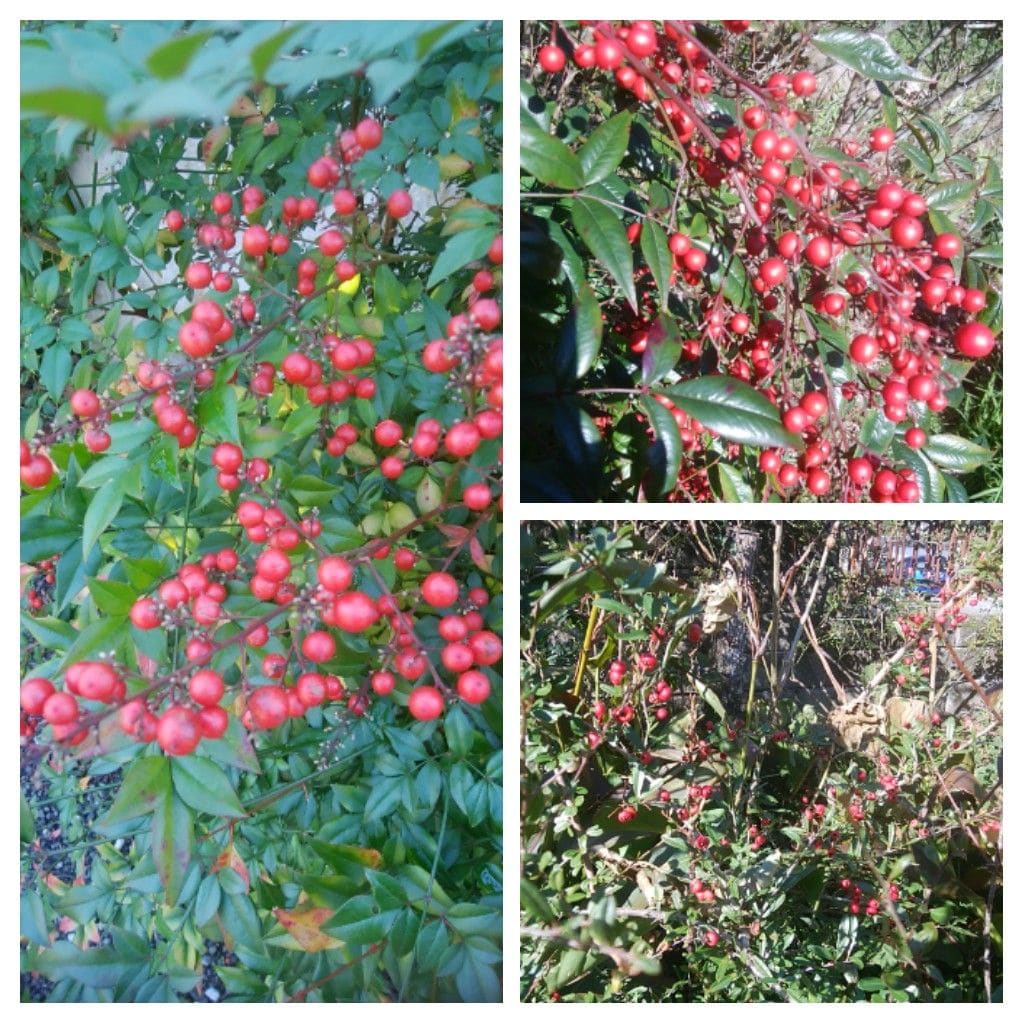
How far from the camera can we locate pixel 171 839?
0.71 meters

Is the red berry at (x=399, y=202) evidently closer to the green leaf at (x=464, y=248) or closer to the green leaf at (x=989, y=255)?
the green leaf at (x=464, y=248)

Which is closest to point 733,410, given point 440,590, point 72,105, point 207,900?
point 440,590

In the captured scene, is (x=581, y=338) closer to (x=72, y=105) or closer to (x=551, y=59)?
(x=551, y=59)

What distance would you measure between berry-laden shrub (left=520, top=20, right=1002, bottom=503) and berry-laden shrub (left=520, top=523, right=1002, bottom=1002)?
0.19 meters

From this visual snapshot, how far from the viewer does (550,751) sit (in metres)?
1.02

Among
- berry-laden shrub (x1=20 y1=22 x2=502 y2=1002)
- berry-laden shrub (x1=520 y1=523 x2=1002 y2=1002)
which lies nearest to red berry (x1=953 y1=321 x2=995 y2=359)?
berry-laden shrub (x1=520 y1=523 x2=1002 y2=1002)

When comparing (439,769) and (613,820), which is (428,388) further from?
(613,820)

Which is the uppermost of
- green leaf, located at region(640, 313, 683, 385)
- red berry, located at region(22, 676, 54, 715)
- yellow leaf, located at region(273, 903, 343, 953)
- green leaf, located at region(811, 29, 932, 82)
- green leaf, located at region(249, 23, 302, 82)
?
green leaf, located at region(811, 29, 932, 82)

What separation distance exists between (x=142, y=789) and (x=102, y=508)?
0.83 feet

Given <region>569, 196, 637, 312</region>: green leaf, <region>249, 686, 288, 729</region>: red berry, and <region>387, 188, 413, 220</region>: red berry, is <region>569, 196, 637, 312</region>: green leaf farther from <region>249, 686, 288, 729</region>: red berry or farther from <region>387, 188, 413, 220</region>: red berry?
<region>249, 686, 288, 729</region>: red berry

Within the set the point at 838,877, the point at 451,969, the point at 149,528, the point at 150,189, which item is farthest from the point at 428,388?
Result: the point at 838,877

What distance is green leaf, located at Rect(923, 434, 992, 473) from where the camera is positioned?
84 centimetres
